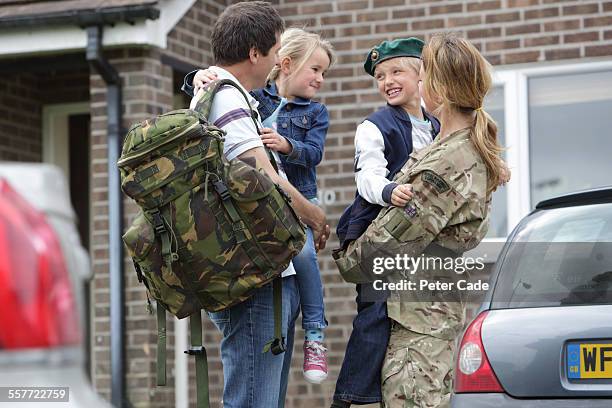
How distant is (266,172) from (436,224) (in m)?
0.71

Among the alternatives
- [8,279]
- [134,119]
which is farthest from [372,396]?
[134,119]

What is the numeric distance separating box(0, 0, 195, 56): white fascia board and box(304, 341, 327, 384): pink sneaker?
4682 millimetres

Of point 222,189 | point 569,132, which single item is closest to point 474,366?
point 222,189

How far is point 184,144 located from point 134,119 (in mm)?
4999

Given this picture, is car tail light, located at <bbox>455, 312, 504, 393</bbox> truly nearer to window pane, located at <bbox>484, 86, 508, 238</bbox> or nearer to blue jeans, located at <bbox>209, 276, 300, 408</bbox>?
Result: blue jeans, located at <bbox>209, 276, 300, 408</bbox>

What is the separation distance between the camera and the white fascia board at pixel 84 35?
878cm

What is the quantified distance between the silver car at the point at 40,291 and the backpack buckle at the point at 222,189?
2.00m

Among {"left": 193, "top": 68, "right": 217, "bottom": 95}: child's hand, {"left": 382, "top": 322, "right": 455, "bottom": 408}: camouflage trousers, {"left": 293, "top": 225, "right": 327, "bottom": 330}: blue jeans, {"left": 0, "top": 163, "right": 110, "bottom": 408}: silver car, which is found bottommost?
{"left": 382, "top": 322, "right": 455, "bottom": 408}: camouflage trousers

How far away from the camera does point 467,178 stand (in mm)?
4598

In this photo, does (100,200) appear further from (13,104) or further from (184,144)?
(184,144)

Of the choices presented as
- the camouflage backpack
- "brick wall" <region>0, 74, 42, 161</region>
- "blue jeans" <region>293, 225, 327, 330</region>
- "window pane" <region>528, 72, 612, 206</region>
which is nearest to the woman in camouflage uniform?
"blue jeans" <region>293, 225, 327, 330</region>

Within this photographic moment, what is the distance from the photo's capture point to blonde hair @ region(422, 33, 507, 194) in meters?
4.66

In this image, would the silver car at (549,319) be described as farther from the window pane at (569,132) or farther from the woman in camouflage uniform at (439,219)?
the window pane at (569,132)

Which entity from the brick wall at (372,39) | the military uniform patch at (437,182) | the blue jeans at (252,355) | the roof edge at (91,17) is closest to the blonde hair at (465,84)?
the military uniform patch at (437,182)
